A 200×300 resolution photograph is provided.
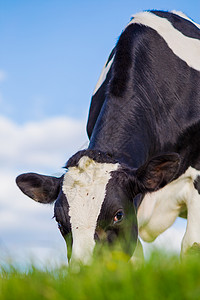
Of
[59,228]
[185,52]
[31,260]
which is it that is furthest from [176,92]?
[31,260]

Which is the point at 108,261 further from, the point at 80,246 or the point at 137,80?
the point at 137,80

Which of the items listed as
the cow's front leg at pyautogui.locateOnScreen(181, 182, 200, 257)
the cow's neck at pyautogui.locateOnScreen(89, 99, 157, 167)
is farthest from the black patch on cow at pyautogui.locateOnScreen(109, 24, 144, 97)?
the cow's front leg at pyautogui.locateOnScreen(181, 182, 200, 257)

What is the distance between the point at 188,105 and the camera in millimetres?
7293

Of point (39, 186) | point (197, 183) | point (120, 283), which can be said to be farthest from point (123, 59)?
point (120, 283)

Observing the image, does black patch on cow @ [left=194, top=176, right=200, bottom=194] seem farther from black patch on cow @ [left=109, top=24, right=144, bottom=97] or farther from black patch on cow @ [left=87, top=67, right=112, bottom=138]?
black patch on cow @ [left=87, top=67, right=112, bottom=138]

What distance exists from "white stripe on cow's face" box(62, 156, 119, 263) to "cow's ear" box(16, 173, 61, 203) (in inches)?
13.7

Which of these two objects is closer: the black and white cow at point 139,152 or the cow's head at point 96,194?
the cow's head at point 96,194

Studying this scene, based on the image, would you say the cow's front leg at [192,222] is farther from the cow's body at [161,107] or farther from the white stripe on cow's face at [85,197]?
the white stripe on cow's face at [85,197]

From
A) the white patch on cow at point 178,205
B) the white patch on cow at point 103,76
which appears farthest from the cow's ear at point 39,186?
the white patch on cow at point 103,76

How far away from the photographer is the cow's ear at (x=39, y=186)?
595 centimetres

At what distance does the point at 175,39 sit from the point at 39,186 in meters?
3.38

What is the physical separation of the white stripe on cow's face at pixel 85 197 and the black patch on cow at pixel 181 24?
345 centimetres

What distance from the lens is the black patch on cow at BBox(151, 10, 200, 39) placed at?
810 centimetres

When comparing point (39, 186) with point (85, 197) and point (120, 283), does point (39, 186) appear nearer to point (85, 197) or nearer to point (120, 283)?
point (85, 197)
